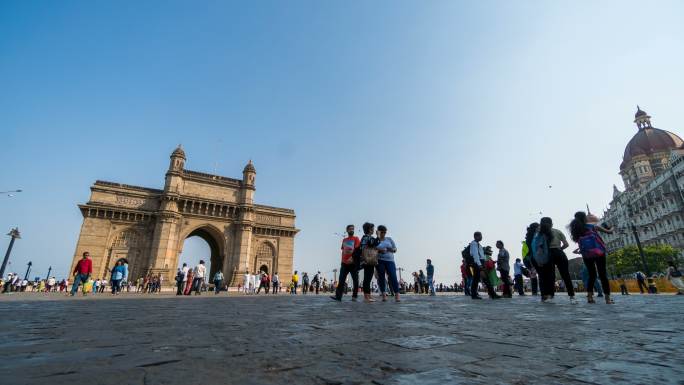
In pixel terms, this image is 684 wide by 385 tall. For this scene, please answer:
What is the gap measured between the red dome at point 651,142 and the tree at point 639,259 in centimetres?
3187

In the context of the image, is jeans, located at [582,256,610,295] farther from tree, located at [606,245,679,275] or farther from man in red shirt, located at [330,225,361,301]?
tree, located at [606,245,679,275]

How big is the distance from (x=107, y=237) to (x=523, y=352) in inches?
1466

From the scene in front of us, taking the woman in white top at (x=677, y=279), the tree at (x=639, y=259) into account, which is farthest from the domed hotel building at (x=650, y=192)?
the woman in white top at (x=677, y=279)

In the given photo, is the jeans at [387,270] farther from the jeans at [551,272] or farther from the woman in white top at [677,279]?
the woman in white top at [677,279]

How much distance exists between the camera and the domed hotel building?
147 feet

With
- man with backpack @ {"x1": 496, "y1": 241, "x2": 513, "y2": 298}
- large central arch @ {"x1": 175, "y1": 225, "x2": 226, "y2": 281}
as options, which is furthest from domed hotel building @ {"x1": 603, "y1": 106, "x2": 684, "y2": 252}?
large central arch @ {"x1": 175, "y1": 225, "x2": 226, "y2": 281}

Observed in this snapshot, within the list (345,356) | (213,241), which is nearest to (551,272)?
(345,356)

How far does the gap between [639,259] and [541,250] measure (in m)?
54.2

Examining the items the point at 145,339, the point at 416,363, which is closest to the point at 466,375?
Answer: the point at 416,363

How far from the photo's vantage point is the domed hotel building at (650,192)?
147 feet

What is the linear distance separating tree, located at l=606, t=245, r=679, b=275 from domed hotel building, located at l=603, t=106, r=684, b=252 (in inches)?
119

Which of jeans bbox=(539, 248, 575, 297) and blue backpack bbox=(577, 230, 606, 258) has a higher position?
blue backpack bbox=(577, 230, 606, 258)

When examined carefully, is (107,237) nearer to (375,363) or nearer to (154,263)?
(154,263)

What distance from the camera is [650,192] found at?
2008 inches
